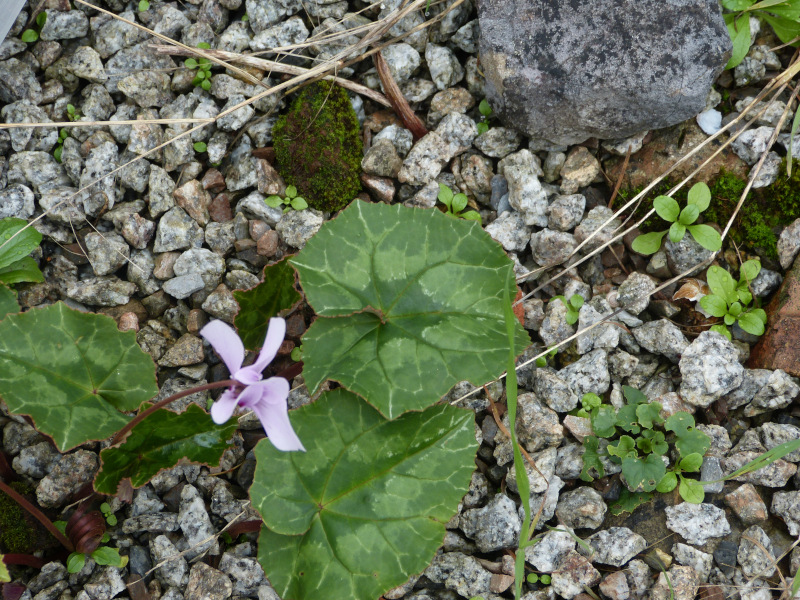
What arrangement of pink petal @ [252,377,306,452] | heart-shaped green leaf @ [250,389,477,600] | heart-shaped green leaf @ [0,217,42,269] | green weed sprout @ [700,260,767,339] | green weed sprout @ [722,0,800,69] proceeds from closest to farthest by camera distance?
pink petal @ [252,377,306,452] < heart-shaped green leaf @ [250,389,477,600] < heart-shaped green leaf @ [0,217,42,269] < green weed sprout @ [700,260,767,339] < green weed sprout @ [722,0,800,69]

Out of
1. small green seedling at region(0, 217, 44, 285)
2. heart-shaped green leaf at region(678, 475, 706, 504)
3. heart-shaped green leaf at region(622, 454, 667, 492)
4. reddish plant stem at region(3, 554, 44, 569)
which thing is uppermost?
small green seedling at region(0, 217, 44, 285)

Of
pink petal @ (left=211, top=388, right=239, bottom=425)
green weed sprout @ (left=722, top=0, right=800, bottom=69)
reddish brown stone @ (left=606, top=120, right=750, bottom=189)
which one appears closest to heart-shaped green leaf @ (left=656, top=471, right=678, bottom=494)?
reddish brown stone @ (left=606, top=120, right=750, bottom=189)

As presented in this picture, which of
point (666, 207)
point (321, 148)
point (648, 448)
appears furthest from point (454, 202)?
point (648, 448)

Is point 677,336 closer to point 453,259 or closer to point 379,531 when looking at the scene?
point 453,259

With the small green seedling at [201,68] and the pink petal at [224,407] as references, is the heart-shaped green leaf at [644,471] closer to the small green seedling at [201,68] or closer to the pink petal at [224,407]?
the pink petal at [224,407]

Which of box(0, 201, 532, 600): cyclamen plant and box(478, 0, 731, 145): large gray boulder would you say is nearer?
box(0, 201, 532, 600): cyclamen plant

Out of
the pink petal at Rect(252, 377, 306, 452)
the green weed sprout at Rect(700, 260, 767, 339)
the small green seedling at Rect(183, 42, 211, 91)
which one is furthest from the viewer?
the small green seedling at Rect(183, 42, 211, 91)

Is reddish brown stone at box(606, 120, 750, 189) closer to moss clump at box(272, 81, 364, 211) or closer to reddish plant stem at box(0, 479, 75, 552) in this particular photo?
moss clump at box(272, 81, 364, 211)
